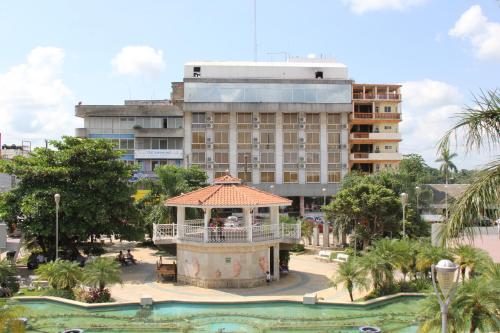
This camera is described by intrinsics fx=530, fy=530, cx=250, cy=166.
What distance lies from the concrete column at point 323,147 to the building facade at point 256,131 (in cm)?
11

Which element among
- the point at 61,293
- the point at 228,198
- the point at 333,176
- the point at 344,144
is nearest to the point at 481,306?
the point at 228,198

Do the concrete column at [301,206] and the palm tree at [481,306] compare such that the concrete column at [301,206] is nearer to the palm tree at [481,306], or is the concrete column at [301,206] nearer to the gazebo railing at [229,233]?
the gazebo railing at [229,233]

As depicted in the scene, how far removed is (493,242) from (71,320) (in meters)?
30.0

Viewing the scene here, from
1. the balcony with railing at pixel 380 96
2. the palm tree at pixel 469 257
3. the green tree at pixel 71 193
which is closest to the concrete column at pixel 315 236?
the green tree at pixel 71 193

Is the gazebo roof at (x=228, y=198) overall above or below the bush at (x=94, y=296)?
above

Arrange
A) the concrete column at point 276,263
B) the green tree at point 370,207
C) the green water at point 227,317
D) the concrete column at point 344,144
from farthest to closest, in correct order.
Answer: the concrete column at point 344,144, the green tree at point 370,207, the concrete column at point 276,263, the green water at point 227,317

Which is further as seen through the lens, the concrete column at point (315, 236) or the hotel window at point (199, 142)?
the hotel window at point (199, 142)

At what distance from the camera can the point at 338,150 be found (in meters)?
59.5

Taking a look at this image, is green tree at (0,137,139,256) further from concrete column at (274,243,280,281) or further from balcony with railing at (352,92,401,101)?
balcony with railing at (352,92,401,101)

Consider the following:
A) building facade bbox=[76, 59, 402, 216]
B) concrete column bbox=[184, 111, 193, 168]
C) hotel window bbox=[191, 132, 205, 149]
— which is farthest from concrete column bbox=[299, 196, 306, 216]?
concrete column bbox=[184, 111, 193, 168]

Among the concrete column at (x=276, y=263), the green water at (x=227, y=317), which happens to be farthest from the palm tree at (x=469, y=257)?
the concrete column at (x=276, y=263)

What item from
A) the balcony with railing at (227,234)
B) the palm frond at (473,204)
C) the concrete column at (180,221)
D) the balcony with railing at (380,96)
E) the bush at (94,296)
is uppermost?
the balcony with railing at (380,96)

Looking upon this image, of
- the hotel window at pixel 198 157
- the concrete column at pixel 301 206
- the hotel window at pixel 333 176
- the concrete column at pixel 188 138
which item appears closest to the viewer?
the concrete column at pixel 188 138

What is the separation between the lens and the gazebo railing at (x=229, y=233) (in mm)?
25125
